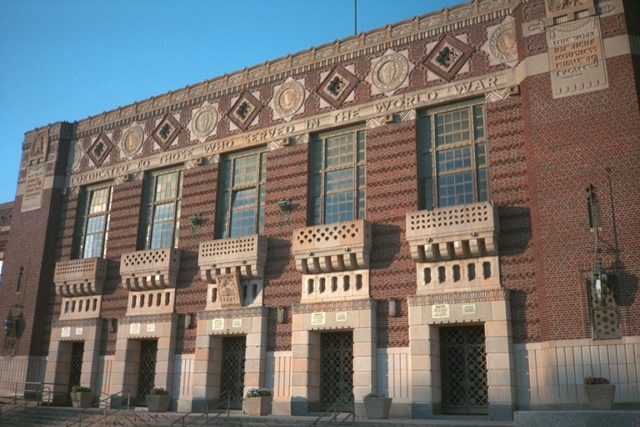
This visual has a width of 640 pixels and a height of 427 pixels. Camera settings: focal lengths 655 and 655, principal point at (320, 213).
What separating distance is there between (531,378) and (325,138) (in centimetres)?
1258

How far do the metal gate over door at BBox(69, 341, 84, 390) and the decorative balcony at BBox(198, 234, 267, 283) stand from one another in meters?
8.89

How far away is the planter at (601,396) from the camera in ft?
60.2

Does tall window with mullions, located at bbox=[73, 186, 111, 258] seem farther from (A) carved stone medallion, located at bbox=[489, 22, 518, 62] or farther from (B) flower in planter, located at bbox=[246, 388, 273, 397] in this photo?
(A) carved stone medallion, located at bbox=[489, 22, 518, 62]

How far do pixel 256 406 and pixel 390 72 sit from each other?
13.9m

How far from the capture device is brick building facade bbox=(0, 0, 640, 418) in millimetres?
20594

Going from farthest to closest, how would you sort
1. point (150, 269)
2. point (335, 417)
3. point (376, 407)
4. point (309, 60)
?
point (150, 269), point (309, 60), point (376, 407), point (335, 417)

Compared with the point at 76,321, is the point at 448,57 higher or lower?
higher

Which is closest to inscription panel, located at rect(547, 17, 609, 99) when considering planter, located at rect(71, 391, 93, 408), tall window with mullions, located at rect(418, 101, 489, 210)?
tall window with mullions, located at rect(418, 101, 489, 210)

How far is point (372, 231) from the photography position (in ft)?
80.8

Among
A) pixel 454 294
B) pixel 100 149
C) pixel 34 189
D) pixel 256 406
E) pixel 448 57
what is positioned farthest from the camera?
pixel 34 189

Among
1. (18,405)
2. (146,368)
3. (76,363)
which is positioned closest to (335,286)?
(146,368)

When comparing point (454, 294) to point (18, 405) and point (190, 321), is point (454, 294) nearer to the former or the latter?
point (190, 321)

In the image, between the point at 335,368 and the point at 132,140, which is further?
the point at 132,140

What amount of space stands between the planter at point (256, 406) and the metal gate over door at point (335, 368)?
2182mm
